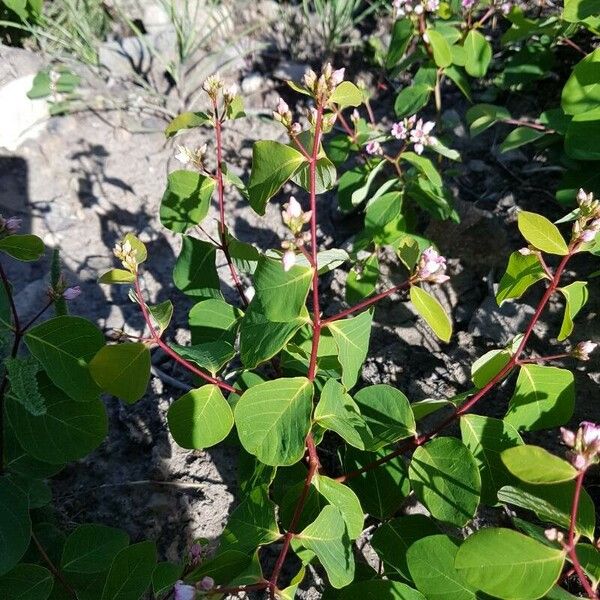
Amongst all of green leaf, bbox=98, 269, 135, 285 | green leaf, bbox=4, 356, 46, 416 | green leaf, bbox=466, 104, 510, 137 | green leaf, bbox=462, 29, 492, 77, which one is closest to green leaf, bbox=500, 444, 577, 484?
green leaf, bbox=98, 269, 135, 285

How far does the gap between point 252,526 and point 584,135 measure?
1508 millimetres

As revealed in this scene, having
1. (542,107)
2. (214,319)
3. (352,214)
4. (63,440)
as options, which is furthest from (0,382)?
(542,107)

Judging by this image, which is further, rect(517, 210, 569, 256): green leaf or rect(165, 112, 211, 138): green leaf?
rect(165, 112, 211, 138): green leaf

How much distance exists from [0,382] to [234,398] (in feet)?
1.86

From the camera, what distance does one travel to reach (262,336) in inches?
50.4

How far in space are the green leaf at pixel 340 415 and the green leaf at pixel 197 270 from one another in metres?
0.53

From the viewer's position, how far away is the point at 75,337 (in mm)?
1358

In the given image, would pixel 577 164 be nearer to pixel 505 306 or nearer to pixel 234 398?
pixel 505 306

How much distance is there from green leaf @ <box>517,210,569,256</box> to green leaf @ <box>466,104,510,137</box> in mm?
1000

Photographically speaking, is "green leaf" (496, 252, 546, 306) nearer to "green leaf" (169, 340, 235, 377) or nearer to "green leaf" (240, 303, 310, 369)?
"green leaf" (240, 303, 310, 369)

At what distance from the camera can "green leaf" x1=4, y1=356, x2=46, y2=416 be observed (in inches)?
49.1

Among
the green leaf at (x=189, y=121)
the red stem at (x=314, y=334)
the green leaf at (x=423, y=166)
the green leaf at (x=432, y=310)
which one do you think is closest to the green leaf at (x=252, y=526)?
the red stem at (x=314, y=334)

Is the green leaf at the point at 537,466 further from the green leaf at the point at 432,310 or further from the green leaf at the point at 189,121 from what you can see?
the green leaf at the point at 189,121

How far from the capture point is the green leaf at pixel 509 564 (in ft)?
3.27
